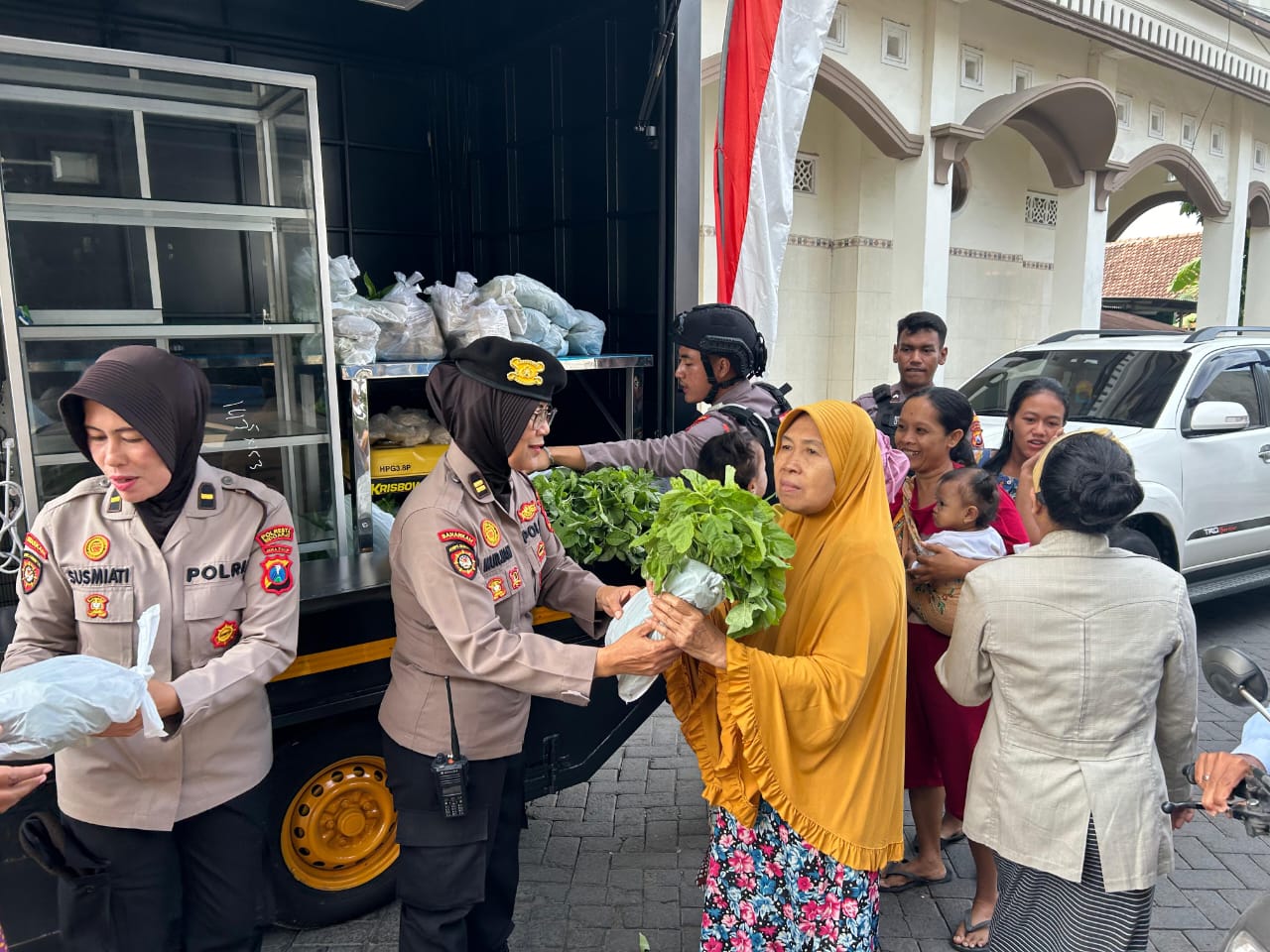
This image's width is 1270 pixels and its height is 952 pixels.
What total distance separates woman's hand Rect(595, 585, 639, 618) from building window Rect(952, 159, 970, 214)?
388 inches

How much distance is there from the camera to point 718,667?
2.03 meters

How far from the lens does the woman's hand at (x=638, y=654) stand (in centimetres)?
206

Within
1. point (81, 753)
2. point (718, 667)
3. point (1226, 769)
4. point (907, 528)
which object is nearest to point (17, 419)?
point (81, 753)

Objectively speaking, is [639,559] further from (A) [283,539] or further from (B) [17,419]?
(B) [17,419]

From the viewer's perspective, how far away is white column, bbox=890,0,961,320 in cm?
920

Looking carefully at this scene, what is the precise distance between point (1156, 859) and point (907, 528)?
3.78 feet

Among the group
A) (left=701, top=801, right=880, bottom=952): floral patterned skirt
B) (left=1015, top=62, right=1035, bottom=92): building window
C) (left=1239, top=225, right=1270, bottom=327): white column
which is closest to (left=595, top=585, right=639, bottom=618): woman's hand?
(left=701, top=801, right=880, bottom=952): floral patterned skirt

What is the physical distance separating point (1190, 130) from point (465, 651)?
14.7 m

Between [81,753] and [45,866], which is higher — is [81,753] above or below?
above

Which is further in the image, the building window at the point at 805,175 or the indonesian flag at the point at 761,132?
the building window at the point at 805,175

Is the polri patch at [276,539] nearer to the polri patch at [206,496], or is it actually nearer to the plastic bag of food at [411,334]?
the polri patch at [206,496]

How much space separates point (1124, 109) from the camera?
1168 cm

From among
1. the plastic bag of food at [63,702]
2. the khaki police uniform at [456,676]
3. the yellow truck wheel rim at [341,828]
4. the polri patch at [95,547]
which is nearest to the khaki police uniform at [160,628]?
the polri patch at [95,547]

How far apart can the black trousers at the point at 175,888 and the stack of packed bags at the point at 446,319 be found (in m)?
1.83
